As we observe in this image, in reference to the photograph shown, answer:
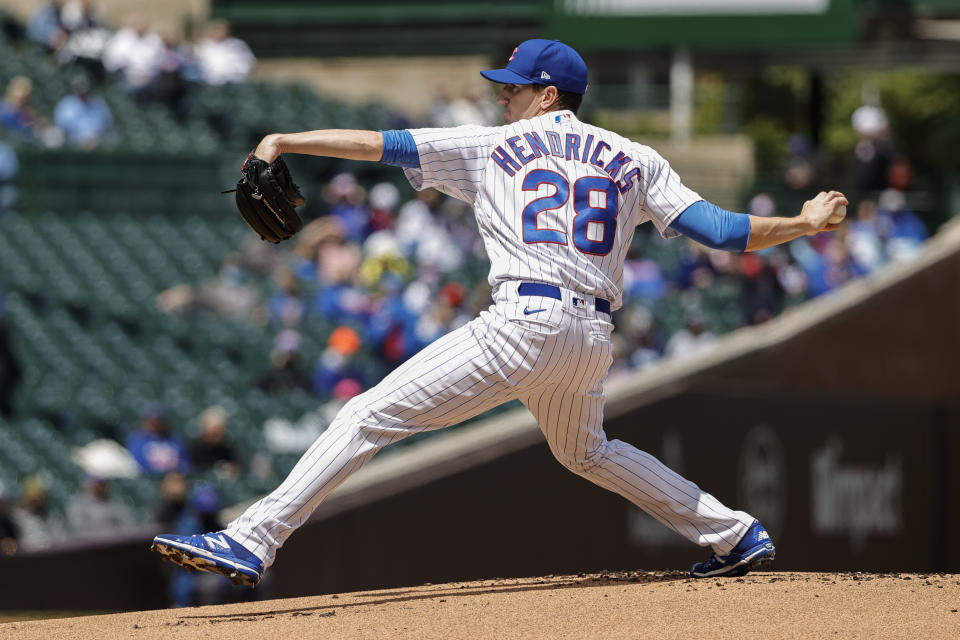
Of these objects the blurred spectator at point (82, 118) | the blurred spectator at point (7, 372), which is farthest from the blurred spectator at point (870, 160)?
the blurred spectator at point (7, 372)

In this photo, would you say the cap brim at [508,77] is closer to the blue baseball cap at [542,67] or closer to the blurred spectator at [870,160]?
the blue baseball cap at [542,67]

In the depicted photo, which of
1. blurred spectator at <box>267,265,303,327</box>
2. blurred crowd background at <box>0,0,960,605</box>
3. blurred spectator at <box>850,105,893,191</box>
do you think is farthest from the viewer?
blurred spectator at <box>850,105,893,191</box>

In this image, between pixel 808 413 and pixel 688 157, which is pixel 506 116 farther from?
pixel 688 157

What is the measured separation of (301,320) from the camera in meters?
10.2

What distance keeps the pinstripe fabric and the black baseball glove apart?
35 centimetres

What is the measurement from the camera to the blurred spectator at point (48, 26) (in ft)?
43.3

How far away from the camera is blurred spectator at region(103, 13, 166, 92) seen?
12.8m

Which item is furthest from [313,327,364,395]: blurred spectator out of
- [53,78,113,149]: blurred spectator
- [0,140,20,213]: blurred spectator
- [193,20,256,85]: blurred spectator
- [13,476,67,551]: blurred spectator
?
[193,20,256,85]: blurred spectator

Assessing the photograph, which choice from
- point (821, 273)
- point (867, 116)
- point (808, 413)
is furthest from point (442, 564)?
point (867, 116)

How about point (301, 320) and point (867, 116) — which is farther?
point (867, 116)

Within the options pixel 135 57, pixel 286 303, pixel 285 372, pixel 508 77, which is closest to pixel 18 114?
pixel 135 57

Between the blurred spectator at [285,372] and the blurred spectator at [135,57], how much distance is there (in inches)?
160

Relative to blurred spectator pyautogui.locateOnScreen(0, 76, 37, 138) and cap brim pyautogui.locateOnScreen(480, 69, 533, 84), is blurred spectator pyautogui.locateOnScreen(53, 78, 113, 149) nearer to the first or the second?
blurred spectator pyautogui.locateOnScreen(0, 76, 37, 138)

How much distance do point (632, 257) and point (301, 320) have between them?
8.65 ft
